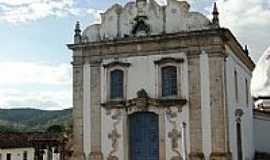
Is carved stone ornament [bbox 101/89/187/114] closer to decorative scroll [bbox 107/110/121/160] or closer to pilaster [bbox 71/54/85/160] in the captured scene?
decorative scroll [bbox 107/110/121/160]

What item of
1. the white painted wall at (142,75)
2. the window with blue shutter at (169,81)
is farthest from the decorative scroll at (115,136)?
the window with blue shutter at (169,81)

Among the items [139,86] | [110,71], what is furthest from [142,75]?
[110,71]

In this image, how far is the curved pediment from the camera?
86.1 feet

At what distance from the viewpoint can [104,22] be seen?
28.0 m

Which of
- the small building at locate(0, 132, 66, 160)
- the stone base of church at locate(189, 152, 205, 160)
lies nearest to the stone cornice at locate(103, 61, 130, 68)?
the small building at locate(0, 132, 66, 160)

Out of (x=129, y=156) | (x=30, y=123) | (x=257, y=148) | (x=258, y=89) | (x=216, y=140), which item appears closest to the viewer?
(x=216, y=140)

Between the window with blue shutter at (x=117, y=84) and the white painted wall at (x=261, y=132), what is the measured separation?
36.0 ft

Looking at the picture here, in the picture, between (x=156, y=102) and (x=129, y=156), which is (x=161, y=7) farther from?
(x=129, y=156)

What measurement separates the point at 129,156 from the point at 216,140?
4.30 meters

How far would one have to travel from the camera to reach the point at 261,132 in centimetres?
3447

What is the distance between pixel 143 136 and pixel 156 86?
7.99 feet

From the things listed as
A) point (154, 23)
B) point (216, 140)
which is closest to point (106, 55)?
point (154, 23)

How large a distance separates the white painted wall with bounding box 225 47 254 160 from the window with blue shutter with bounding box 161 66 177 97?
2413mm

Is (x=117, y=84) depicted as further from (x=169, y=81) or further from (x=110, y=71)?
(x=169, y=81)
